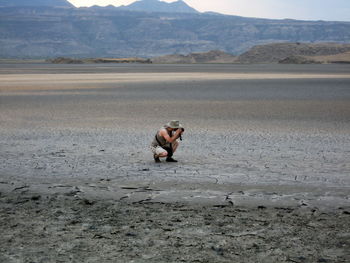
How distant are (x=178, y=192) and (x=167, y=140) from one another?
1776 mm

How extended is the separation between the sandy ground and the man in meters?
0.21

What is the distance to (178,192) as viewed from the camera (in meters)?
7.40

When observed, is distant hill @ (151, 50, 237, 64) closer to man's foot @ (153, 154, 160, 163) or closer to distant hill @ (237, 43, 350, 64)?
distant hill @ (237, 43, 350, 64)

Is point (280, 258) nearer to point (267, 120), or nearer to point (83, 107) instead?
point (267, 120)

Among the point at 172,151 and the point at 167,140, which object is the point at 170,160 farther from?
the point at 167,140

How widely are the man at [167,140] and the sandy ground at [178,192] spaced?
0.70 ft

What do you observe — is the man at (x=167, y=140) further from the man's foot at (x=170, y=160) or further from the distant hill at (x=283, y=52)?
the distant hill at (x=283, y=52)

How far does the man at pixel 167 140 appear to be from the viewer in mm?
8898

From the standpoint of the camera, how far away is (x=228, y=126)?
1463cm

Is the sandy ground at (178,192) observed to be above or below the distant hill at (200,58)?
A: below

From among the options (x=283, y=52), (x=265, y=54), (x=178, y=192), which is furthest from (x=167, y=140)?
(x=283, y=52)

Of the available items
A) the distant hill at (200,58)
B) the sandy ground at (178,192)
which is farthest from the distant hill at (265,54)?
the sandy ground at (178,192)

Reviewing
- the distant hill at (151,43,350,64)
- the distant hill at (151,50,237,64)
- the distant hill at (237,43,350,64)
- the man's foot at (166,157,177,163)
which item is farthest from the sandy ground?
the distant hill at (151,50,237,64)

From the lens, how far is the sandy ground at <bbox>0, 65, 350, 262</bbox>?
205 inches
